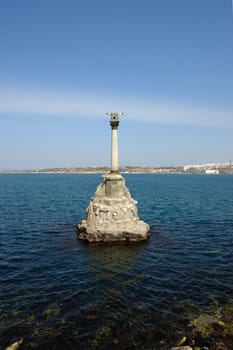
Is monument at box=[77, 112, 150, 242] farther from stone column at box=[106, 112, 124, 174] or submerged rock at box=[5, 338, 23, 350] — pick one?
submerged rock at box=[5, 338, 23, 350]

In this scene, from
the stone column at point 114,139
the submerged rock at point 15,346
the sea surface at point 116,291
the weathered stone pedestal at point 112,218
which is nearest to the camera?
the submerged rock at point 15,346

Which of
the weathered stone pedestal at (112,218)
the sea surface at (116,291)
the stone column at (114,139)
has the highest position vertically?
the stone column at (114,139)

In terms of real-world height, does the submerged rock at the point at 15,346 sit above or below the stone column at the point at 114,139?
below

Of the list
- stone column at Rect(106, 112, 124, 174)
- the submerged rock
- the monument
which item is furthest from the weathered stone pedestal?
the submerged rock

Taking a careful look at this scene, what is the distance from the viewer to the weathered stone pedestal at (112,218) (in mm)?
27344

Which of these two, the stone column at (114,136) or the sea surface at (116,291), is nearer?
the sea surface at (116,291)

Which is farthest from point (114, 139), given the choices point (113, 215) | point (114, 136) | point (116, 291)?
point (116, 291)

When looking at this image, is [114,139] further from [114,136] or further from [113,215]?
[113,215]

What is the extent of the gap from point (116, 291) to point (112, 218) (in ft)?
39.0

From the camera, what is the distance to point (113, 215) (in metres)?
28.2

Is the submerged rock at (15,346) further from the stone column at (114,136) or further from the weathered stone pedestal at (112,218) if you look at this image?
the stone column at (114,136)

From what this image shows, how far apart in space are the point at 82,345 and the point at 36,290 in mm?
6022

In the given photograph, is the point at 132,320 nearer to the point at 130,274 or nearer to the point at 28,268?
the point at 130,274

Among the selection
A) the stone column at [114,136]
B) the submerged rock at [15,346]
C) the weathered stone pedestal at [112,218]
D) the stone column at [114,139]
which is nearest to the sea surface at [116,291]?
the submerged rock at [15,346]
